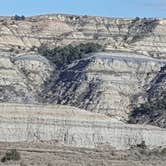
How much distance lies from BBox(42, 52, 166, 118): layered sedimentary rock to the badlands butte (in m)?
0.13

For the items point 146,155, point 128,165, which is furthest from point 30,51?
point 128,165

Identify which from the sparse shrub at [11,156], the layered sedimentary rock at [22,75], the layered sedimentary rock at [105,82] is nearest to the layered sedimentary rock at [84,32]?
the layered sedimentary rock at [22,75]

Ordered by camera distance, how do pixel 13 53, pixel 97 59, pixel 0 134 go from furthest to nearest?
pixel 13 53 < pixel 97 59 < pixel 0 134

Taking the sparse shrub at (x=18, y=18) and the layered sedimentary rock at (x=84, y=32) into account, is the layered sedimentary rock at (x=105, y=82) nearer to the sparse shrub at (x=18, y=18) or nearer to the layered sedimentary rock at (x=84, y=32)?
the layered sedimentary rock at (x=84, y=32)

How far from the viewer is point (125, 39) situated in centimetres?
17750

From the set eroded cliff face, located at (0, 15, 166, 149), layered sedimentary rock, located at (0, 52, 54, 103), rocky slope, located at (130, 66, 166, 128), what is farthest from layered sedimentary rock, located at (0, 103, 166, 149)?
layered sedimentary rock, located at (0, 52, 54, 103)

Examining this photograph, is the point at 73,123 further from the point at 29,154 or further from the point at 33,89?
the point at 33,89

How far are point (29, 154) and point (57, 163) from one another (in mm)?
8651

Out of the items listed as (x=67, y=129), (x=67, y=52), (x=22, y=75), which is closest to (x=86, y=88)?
(x=22, y=75)

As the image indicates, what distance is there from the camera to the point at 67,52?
162375 millimetres

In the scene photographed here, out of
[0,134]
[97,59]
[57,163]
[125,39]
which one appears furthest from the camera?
[125,39]

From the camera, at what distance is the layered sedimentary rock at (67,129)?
338ft

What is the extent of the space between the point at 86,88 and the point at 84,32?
142ft

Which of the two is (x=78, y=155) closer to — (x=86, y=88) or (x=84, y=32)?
(x=86, y=88)
